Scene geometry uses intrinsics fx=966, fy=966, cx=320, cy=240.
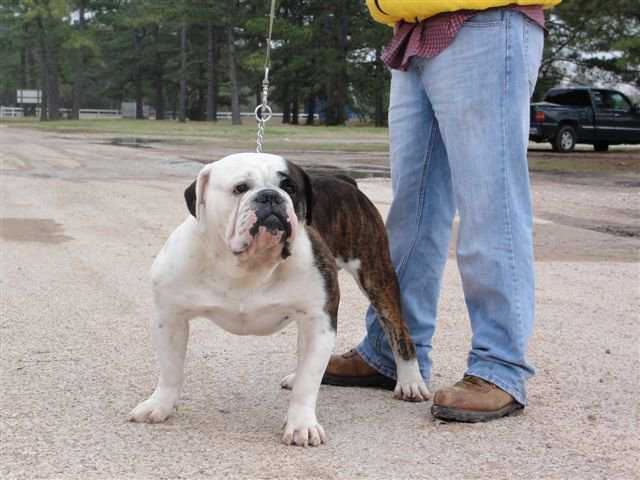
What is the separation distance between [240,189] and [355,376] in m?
1.30

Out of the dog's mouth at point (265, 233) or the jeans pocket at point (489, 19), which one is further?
the jeans pocket at point (489, 19)

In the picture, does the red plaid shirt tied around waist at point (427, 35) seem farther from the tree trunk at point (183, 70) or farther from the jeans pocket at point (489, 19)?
the tree trunk at point (183, 70)

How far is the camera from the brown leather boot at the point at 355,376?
409cm

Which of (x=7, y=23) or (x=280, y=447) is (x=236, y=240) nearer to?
(x=280, y=447)

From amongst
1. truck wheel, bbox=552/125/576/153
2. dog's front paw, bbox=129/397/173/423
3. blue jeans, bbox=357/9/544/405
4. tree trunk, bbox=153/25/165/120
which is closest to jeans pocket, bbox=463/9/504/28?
blue jeans, bbox=357/9/544/405

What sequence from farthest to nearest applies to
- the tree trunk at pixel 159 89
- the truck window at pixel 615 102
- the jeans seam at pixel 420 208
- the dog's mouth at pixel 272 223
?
the tree trunk at pixel 159 89 < the truck window at pixel 615 102 < the jeans seam at pixel 420 208 < the dog's mouth at pixel 272 223

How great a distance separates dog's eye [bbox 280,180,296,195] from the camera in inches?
124

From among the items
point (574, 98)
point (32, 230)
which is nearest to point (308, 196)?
point (32, 230)

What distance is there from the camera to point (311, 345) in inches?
130

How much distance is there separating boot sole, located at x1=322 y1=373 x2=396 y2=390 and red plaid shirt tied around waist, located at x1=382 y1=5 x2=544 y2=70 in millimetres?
1301

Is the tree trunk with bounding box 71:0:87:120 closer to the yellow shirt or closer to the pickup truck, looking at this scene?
the pickup truck

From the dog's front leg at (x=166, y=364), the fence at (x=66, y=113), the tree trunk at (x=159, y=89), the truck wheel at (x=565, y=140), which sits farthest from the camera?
the tree trunk at (x=159, y=89)

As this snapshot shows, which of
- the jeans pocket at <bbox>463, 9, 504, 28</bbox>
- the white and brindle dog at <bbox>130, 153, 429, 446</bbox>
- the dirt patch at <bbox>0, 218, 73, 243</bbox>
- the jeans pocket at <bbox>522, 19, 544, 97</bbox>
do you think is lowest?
the dirt patch at <bbox>0, 218, 73, 243</bbox>

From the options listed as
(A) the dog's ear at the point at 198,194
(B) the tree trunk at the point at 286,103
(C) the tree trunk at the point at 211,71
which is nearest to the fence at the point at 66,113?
(C) the tree trunk at the point at 211,71
